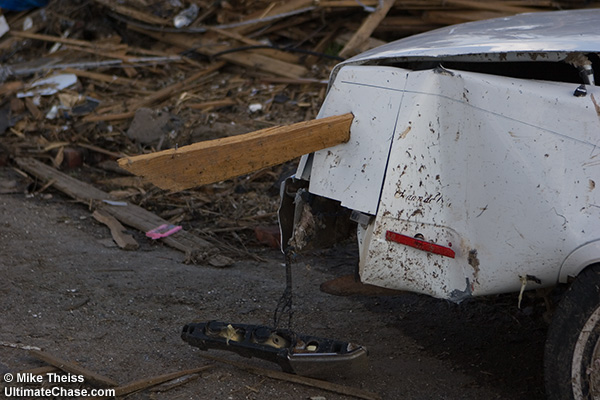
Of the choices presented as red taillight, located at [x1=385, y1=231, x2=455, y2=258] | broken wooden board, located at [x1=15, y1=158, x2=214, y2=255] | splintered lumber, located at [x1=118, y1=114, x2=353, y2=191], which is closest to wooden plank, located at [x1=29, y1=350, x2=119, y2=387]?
splintered lumber, located at [x1=118, y1=114, x2=353, y2=191]

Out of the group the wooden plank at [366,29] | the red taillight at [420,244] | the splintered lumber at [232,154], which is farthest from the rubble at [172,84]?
the red taillight at [420,244]

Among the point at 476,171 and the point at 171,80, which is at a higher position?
the point at 476,171

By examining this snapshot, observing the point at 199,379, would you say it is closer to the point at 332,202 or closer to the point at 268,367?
the point at 268,367

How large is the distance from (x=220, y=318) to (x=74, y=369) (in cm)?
111

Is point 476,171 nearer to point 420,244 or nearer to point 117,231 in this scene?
point 420,244

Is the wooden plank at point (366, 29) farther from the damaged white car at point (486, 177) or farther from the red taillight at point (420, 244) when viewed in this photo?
the red taillight at point (420, 244)

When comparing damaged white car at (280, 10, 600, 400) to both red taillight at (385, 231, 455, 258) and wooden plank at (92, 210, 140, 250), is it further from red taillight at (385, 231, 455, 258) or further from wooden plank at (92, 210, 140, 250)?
wooden plank at (92, 210, 140, 250)

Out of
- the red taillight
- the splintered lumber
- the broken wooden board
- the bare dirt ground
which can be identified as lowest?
the broken wooden board

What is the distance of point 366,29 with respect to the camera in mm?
7703

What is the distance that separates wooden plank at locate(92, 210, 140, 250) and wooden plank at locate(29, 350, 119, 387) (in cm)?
196

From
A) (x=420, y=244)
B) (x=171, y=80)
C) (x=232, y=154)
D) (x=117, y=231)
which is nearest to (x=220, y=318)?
(x=232, y=154)

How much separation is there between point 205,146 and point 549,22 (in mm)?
1874

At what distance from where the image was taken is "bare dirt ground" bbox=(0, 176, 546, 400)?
10.8ft

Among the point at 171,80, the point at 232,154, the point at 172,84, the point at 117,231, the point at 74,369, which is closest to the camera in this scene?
the point at 232,154
